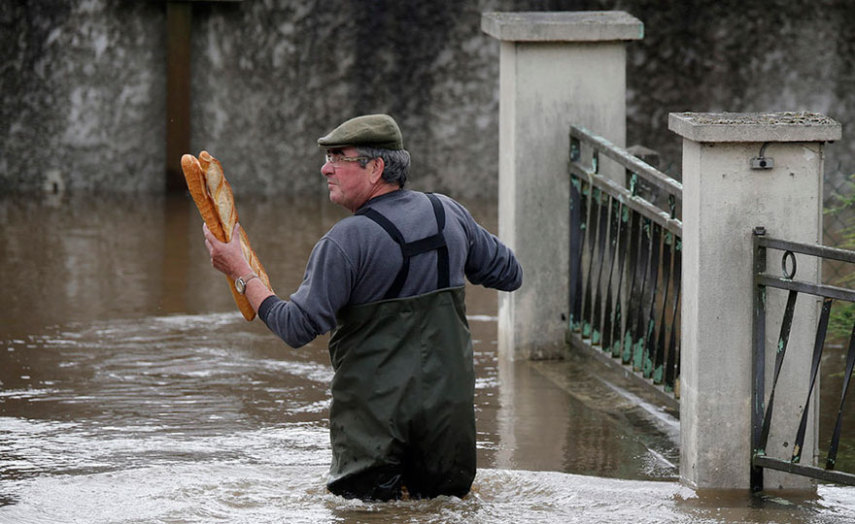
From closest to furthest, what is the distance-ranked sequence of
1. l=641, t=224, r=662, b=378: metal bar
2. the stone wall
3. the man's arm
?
1. the man's arm
2. l=641, t=224, r=662, b=378: metal bar
3. the stone wall

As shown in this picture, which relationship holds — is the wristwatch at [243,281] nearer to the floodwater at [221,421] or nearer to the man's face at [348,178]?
the man's face at [348,178]

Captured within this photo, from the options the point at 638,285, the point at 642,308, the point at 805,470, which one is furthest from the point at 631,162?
the point at 805,470

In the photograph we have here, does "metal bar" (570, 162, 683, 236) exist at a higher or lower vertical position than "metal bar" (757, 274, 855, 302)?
higher

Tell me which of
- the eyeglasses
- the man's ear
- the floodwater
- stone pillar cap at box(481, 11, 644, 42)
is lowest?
the floodwater

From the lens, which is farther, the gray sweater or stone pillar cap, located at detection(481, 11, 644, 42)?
stone pillar cap, located at detection(481, 11, 644, 42)

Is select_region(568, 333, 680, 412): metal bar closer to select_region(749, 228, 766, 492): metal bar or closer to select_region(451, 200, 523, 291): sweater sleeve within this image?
select_region(749, 228, 766, 492): metal bar

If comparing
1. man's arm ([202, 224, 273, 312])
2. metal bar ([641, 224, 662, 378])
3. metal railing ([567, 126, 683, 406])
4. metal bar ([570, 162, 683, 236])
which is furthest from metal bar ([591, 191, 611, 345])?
man's arm ([202, 224, 273, 312])

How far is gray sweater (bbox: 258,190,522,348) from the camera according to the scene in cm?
521

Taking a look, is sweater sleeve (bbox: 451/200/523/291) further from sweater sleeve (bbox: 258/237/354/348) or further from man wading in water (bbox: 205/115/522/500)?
sweater sleeve (bbox: 258/237/354/348)

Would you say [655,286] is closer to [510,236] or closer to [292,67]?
[510,236]

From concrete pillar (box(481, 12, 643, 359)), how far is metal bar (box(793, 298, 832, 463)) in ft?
8.00

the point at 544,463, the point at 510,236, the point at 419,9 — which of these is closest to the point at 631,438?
the point at 544,463

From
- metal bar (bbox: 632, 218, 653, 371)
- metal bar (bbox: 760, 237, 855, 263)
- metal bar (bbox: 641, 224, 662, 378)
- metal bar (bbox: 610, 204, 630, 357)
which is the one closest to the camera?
metal bar (bbox: 760, 237, 855, 263)

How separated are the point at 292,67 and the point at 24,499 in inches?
301
